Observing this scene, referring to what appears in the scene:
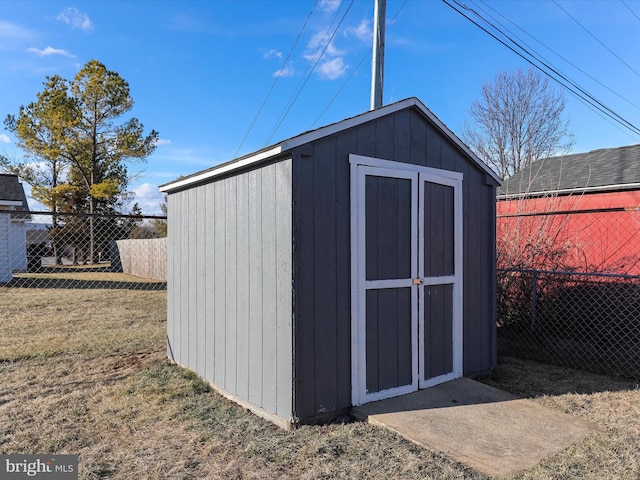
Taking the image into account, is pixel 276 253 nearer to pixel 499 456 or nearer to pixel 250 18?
pixel 499 456

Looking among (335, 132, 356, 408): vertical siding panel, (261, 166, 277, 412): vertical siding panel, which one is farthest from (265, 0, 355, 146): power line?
(261, 166, 277, 412): vertical siding panel

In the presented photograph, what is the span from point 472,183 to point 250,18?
6.70 metres

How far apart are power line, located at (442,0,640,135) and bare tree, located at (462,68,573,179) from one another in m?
6.48

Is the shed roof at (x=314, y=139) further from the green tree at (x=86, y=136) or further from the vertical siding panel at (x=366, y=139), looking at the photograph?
the green tree at (x=86, y=136)

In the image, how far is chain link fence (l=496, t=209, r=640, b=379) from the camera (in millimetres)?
5598

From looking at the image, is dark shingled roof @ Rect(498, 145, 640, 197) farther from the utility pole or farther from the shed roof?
the shed roof

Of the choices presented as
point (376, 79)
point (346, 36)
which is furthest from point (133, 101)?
point (376, 79)

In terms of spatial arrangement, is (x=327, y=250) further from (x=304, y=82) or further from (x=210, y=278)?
(x=304, y=82)

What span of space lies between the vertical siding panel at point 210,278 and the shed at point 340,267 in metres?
0.02

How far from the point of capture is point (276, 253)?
3.11 metres

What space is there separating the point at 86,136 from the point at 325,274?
19437 mm

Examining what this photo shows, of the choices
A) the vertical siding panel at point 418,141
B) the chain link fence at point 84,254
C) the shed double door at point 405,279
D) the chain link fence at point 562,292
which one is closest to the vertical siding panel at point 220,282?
the shed double door at point 405,279

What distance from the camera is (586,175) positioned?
7629 mm

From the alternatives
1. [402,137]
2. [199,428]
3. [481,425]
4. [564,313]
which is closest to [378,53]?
[402,137]
